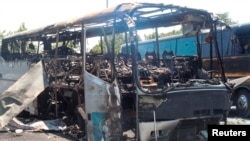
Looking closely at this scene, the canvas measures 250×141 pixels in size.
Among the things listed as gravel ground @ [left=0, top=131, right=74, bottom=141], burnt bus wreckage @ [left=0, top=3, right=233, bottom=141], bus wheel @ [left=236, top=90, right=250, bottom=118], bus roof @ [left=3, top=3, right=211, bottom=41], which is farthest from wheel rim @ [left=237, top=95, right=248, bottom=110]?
gravel ground @ [left=0, top=131, right=74, bottom=141]

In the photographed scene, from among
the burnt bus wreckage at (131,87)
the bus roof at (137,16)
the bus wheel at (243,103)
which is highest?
the bus roof at (137,16)

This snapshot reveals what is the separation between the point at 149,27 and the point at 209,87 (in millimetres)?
2051

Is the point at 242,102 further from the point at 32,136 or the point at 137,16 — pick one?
the point at 32,136

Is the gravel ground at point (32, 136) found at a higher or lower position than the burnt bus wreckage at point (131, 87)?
lower

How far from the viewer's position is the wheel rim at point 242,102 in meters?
11.6

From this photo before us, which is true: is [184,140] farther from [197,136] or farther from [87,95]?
[87,95]

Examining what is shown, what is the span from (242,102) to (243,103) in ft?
0.19

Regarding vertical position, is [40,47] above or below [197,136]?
above

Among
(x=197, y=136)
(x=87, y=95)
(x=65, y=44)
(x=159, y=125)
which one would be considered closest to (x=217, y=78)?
(x=197, y=136)

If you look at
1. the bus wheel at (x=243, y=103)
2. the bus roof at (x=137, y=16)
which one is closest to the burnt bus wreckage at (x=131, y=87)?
the bus roof at (x=137, y=16)

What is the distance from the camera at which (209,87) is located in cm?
614

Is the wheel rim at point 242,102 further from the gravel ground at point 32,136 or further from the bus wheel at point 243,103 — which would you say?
the gravel ground at point 32,136

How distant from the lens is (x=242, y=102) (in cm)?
1174

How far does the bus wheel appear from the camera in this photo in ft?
37.7
